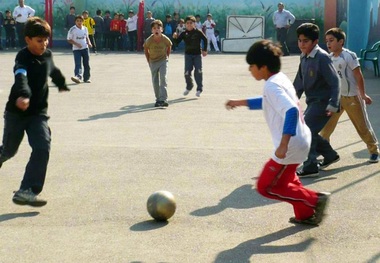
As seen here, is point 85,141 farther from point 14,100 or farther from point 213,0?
point 213,0

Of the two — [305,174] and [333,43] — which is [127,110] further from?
[305,174]

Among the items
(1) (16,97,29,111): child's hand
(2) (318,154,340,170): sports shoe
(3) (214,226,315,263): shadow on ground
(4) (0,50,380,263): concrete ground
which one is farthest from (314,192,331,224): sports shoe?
(2) (318,154,340,170): sports shoe

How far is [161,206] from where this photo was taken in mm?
7355

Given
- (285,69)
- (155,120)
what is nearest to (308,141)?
(155,120)

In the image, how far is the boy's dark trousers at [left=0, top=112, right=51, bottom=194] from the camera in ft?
25.9

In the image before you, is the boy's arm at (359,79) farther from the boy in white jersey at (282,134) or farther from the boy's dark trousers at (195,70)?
the boy's dark trousers at (195,70)

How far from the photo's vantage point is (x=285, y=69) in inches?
1049

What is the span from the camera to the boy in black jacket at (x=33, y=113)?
7.82 metres

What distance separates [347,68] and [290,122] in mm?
3925

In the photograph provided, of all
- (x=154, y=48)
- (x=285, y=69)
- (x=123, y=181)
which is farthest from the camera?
(x=285, y=69)

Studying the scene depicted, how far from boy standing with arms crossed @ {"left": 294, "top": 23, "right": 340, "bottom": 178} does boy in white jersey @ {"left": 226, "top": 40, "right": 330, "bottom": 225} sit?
6.99ft

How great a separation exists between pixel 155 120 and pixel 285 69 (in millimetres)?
12828

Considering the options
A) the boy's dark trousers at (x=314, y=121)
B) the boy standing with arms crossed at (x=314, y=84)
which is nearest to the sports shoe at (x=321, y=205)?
the boy standing with arms crossed at (x=314, y=84)

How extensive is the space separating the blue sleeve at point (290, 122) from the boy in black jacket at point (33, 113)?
7.85ft
